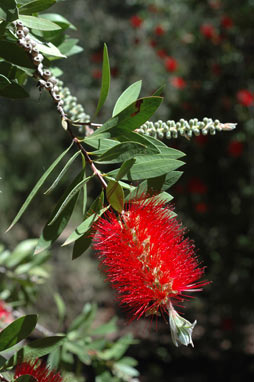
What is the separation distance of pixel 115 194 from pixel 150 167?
7cm

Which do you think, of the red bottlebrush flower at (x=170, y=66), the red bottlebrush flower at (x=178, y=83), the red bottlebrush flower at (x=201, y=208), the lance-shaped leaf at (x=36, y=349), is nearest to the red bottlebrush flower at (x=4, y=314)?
the lance-shaped leaf at (x=36, y=349)

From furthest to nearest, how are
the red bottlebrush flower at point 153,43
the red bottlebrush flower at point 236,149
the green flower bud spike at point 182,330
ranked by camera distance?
the red bottlebrush flower at point 153,43 → the red bottlebrush flower at point 236,149 → the green flower bud spike at point 182,330

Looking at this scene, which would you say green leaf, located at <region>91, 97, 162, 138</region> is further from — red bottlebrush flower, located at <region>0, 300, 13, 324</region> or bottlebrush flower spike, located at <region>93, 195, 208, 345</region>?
red bottlebrush flower, located at <region>0, 300, 13, 324</region>

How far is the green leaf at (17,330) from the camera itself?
2.53 ft

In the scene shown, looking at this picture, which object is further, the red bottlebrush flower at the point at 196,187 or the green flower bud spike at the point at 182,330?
the red bottlebrush flower at the point at 196,187

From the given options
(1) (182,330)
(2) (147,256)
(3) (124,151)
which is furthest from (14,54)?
(1) (182,330)

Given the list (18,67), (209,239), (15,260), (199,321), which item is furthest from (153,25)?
(18,67)

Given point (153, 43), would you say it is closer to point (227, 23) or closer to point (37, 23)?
point (227, 23)

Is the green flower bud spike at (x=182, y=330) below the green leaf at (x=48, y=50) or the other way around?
below

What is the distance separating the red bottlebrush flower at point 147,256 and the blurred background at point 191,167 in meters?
3.51

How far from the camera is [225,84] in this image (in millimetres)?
4895

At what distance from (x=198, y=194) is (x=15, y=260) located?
3.30 meters

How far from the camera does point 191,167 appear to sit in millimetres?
4895

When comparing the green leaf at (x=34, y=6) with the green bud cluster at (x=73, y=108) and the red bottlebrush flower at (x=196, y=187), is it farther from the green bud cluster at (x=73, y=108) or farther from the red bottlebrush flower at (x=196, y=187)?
the red bottlebrush flower at (x=196, y=187)
